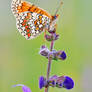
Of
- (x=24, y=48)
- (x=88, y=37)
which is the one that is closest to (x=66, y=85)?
(x=24, y=48)

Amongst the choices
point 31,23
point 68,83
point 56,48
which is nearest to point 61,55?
point 68,83

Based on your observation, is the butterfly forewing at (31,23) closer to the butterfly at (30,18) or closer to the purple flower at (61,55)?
the butterfly at (30,18)

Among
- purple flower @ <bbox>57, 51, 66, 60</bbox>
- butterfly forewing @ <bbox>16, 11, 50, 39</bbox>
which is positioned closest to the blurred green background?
butterfly forewing @ <bbox>16, 11, 50, 39</bbox>

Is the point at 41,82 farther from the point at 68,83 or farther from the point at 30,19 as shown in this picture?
the point at 30,19

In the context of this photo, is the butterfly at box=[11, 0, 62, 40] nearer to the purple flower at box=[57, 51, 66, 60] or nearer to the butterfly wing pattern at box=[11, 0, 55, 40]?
the butterfly wing pattern at box=[11, 0, 55, 40]

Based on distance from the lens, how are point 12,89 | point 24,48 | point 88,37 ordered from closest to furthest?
point 12,89 → point 24,48 → point 88,37

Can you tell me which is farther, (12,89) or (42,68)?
(42,68)

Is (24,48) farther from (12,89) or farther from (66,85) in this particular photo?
(66,85)
